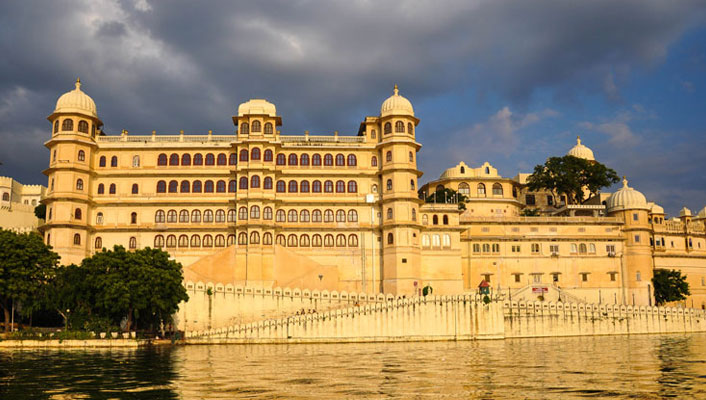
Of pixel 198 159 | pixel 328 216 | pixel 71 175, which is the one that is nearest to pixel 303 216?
pixel 328 216

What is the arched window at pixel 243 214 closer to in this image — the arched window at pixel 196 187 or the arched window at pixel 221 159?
the arched window at pixel 196 187

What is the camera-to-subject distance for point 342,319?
52719mm

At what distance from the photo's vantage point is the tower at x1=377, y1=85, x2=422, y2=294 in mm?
65375

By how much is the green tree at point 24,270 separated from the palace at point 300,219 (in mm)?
11251

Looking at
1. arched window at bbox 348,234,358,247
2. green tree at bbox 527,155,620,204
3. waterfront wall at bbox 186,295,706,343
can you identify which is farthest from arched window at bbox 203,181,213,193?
green tree at bbox 527,155,620,204

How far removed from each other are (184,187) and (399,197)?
23503mm

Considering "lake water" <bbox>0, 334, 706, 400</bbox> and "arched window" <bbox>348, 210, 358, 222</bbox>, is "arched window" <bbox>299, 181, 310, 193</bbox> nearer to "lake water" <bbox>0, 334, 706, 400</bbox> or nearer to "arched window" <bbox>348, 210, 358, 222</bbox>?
"arched window" <bbox>348, 210, 358, 222</bbox>

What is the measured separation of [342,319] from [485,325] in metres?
12.2

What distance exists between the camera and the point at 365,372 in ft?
A: 109

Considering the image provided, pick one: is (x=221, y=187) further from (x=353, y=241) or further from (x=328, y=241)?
(x=353, y=241)

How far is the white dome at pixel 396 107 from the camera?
68581 millimetres

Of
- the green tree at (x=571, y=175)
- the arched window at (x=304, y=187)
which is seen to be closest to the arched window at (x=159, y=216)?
the arched window at (x=304, y=187)

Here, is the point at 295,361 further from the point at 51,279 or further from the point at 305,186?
the point at 305,186

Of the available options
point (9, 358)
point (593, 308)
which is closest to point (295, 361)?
point (9, 358)
